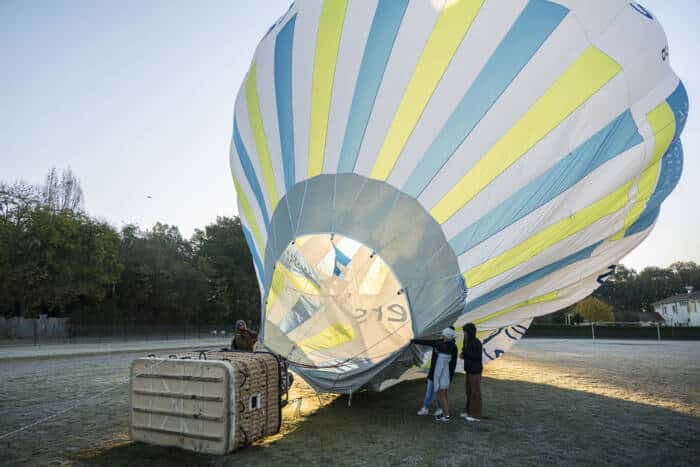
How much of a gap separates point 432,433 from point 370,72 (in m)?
3.43

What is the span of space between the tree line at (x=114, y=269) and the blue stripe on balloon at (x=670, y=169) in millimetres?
25893

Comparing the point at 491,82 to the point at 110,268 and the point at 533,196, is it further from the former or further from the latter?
the point at 110,268

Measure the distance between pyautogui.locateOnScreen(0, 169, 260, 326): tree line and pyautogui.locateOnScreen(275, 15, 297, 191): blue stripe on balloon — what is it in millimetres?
24184

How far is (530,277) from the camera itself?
5.59m

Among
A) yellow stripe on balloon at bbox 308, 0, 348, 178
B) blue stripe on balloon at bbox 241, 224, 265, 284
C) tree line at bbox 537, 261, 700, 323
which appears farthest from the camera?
tree line at bbox 537, 261, 700, 323

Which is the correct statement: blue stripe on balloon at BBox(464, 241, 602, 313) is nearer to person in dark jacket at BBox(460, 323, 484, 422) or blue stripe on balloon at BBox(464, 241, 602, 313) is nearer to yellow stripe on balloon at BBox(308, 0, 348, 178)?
person in dark jacket at BBox(460, 323, 484, 422)

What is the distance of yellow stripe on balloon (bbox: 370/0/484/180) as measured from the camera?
4598 mm

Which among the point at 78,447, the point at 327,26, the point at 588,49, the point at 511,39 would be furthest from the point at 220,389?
the point at 588,49

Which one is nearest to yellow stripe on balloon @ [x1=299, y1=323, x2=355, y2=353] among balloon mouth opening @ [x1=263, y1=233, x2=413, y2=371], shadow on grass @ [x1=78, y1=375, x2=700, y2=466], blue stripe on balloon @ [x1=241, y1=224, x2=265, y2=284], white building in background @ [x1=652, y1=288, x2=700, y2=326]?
balloon mouth opening @ [x1=263, y1=233, x2=413, y2=371]

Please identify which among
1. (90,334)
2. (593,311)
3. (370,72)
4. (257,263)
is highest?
(370,72)

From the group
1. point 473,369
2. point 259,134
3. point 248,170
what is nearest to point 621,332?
point 473,369

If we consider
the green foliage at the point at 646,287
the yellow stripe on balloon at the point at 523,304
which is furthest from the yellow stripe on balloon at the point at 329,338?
the green foliage at the point at 646,287

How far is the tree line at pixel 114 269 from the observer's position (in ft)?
83.8

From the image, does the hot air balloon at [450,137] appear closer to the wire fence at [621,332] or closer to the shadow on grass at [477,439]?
the shadow on grass at [477,439]
